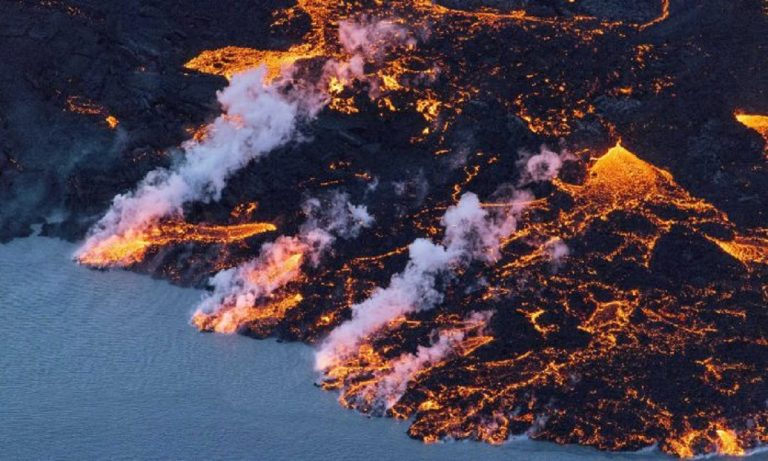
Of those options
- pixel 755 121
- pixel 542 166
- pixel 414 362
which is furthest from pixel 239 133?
pixel 755 121

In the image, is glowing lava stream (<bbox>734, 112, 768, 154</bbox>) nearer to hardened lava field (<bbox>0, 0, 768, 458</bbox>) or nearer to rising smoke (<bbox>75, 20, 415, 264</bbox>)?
hardened lava field (<bbox>0, 0, 768, 458</bbox>)

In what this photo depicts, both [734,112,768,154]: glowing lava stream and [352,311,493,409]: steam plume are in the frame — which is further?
[734,112,768,154]: glowing lava stream

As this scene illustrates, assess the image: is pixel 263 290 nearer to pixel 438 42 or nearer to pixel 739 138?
pixel 438 42

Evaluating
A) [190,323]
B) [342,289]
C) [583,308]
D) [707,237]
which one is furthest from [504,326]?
[190,323]

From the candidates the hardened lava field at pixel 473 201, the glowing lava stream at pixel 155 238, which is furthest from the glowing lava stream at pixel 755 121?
the glowing lava stream at pixel 155 238

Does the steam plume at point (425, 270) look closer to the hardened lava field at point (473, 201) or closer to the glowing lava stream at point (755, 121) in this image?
the hardened lava field at point (473, 201)

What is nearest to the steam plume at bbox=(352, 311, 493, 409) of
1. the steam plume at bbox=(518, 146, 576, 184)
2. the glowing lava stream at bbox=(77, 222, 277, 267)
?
the steam plume at bbox=(518, 146, 576, 184)
